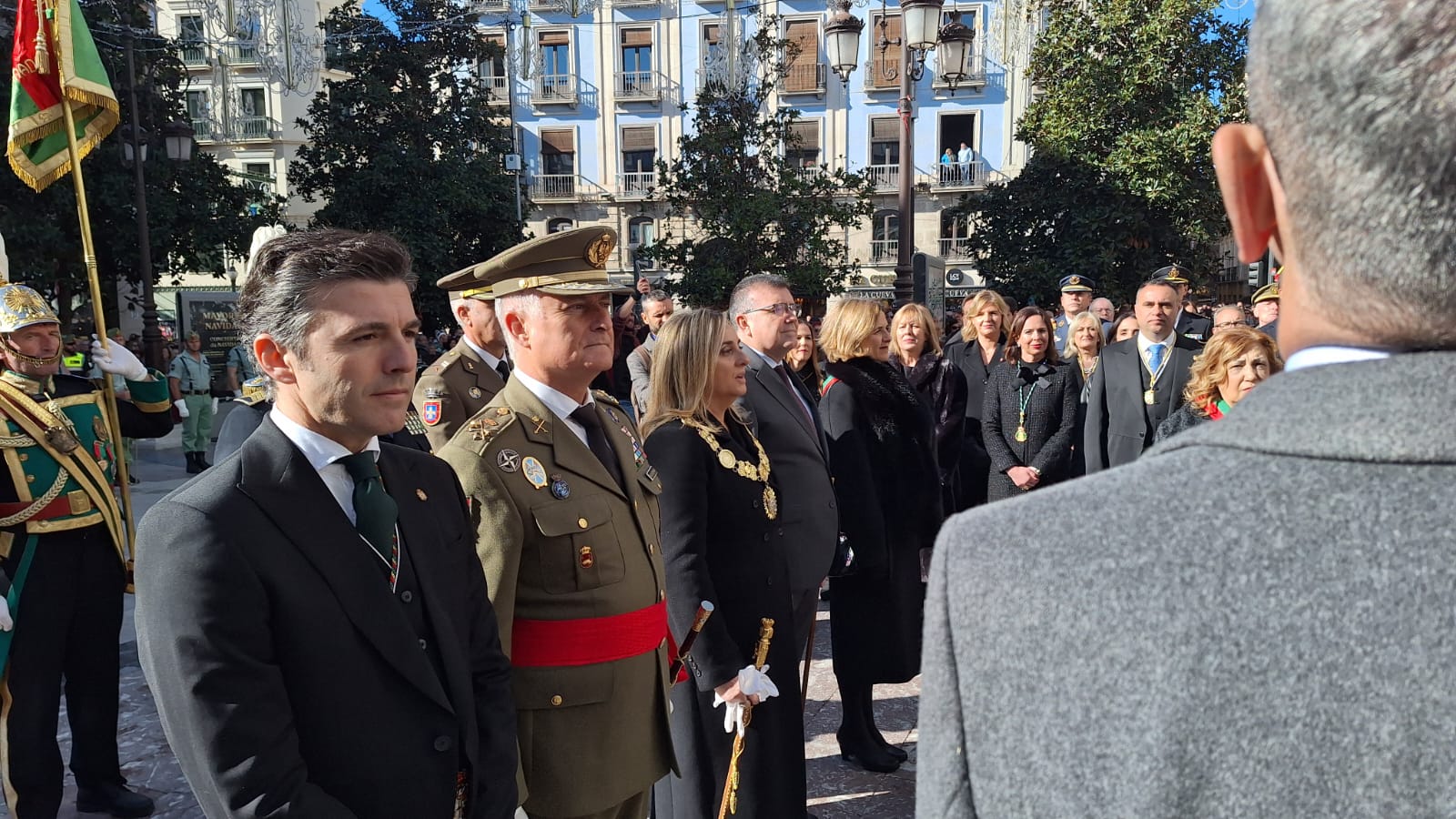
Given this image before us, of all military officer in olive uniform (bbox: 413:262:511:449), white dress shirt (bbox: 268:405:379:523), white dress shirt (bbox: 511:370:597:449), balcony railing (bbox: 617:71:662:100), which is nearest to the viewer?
white dress shirt (bbox: 268:405:379:523)

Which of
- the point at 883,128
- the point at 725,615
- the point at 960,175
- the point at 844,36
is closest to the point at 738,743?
the point at 725,615

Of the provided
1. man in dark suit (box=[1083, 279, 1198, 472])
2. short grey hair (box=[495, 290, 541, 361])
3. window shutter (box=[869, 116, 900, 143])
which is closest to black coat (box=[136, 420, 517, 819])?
A: short grey hair (box=[495, 290, 541, 361])

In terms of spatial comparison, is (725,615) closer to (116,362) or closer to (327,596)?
(327,596)

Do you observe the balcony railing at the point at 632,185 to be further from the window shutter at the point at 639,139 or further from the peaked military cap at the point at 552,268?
the peaked military cap at the point at 552,268

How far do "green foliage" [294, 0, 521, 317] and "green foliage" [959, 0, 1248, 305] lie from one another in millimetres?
12072

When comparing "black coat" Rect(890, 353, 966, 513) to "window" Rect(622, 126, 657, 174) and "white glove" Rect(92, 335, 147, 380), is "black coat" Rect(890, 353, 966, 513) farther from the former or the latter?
"window" Rect(622, 126, 657, 174)

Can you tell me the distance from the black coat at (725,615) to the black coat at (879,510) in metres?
1.05

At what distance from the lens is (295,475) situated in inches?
72.9

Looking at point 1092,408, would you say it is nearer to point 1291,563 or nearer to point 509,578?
point 509,578

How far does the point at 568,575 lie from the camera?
2518mm

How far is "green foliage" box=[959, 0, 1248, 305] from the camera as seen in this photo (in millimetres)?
18875

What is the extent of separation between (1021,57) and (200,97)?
27852 mm

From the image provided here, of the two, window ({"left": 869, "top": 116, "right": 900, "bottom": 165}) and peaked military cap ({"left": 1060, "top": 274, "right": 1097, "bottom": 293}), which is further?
window ({"left": 869, "top": 116, "right": 900, "bottom": 165})

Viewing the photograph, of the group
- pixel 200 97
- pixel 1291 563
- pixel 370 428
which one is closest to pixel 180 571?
pixel 370 428
